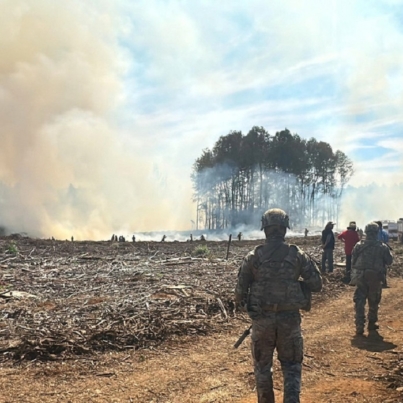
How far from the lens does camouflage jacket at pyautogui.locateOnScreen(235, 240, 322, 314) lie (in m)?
4.14

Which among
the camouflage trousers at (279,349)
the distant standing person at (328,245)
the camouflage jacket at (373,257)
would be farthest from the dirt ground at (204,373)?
the distant standing person at (328,245)

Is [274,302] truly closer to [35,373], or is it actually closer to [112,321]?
[35,373]

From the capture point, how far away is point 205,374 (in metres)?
5.43

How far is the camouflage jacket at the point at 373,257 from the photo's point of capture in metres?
7.62

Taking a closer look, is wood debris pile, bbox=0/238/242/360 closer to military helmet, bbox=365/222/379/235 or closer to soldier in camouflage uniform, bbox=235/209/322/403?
soldier in camouflage uniform, bbox=235/209/322/403

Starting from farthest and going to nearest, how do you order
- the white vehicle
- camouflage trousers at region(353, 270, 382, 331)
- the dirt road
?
the white vehicle < camouflage trousers at region(353, 270, 382, 331) < the dirt road

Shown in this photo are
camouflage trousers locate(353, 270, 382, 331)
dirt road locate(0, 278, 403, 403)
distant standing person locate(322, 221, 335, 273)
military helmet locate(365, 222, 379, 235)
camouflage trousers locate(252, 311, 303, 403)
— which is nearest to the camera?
camouflage trousers locate(252, 311, 303, 403)

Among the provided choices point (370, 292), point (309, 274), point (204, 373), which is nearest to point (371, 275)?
point (370, 292)

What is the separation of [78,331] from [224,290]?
4.23 m

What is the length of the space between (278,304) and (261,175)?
158 ft

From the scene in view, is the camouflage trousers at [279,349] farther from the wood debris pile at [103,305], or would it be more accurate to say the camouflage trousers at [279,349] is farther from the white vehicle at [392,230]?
the white vehicle at [392,230]

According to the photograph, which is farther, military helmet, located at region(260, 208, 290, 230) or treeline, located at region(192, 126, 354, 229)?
treeline, located at region(192, 126, 354, 229)

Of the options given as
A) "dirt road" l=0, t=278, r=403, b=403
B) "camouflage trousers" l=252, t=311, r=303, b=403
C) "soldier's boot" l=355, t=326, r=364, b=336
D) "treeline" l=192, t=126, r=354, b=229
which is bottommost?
"dirt road" l=0, t=278, r=403, b=403

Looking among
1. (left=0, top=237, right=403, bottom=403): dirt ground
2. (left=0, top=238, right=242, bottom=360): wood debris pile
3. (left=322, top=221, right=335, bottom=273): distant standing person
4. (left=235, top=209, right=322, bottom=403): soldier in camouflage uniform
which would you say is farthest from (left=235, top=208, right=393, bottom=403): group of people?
(left=322, top=221, right=335, bottom=273): distant standing person
